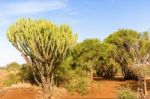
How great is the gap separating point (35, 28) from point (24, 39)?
44.0 inches

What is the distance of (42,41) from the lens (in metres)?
22.1

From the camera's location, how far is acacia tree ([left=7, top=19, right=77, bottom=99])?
72.8ft

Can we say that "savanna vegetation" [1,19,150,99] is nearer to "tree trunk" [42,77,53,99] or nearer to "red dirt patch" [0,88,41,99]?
"tree trunk" [42,77,53,99]

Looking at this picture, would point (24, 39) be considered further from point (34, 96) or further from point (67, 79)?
point (67, 79)

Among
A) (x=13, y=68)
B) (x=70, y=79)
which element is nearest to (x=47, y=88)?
(x=70, y=79)

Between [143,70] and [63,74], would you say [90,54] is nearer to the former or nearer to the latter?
[63,74]

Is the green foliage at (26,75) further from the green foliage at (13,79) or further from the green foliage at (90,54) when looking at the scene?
the green foliage at (90,54)

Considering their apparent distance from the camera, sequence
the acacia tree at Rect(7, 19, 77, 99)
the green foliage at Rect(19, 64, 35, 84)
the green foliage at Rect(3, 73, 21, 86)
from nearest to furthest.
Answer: the acacia tree at Rect(7, 19, 77, 99)
the green foliage at Rect(19, 64, 35, 84)
the green foliage at Rect(3, 73, 21, 86)

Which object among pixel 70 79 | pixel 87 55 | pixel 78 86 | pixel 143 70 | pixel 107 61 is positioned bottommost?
A: pixel 78 86

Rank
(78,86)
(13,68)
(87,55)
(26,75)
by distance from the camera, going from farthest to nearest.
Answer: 1. (13,68)
2. (87,55)
3. (26,75)
4. (78,86)

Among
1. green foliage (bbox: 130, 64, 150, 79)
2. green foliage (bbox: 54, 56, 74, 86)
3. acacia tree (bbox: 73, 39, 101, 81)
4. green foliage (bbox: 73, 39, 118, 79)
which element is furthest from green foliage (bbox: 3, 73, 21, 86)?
green foliage (bbox: 130, 64, 150, 79)

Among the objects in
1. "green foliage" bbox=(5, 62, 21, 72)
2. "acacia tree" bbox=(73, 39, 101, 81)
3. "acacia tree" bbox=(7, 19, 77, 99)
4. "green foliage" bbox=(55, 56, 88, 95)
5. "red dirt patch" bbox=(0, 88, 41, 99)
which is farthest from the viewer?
"green foliage" bbox=(5, 62, 21, 72)

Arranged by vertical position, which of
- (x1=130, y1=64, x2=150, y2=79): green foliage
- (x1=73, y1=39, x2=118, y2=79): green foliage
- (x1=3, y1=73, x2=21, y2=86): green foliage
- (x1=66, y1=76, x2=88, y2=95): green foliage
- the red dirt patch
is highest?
(x1=73, y1=39, x2=118, y2=79): green foliage

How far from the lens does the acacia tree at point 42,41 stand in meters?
22.2
